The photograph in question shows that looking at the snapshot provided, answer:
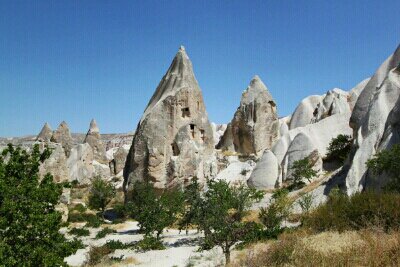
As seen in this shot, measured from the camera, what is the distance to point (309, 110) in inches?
2074

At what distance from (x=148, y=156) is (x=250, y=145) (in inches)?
692

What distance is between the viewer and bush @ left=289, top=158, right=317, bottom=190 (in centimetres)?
2531

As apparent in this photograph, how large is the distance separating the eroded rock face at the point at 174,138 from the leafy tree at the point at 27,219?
728 inches

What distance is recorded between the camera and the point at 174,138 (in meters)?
28.2

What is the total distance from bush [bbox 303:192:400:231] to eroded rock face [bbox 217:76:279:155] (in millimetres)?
30381

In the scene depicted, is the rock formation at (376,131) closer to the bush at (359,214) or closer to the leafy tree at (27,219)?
the bush at (359,214)

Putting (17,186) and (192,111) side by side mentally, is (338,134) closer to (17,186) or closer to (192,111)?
(192,111)

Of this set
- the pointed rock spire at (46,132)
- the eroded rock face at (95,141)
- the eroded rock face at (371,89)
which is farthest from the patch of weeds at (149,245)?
the pointed rock spire at (46,132)

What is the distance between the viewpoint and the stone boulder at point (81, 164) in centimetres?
4378

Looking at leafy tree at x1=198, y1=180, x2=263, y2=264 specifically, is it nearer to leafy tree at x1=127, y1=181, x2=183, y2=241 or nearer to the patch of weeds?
the patch of weeds

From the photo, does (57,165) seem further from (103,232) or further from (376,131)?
(376,131)

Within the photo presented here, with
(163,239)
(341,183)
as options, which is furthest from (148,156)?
(341,183)

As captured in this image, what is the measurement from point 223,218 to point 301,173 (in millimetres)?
14614

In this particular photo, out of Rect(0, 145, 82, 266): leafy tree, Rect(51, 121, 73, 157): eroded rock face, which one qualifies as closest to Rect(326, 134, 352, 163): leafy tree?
Rect(0, 145, 82, 266): leafy tree
